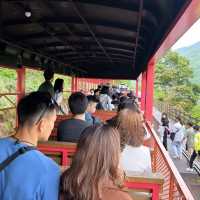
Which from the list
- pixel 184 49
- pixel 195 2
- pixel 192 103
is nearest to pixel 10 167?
pixel 195 2

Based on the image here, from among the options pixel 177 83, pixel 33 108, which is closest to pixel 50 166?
pixel 33 108

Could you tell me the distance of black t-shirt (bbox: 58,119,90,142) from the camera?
437cm

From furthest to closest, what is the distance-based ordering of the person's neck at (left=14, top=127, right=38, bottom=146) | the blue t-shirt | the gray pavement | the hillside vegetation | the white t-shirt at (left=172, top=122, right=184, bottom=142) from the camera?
the hillside vegetation
the white t-shirt at (left=172, top=122, right=184, bottom=142)
the gray pavement
the person's neck at (left=14, top=127, right=38, bottom=146)
the blue t-shirt

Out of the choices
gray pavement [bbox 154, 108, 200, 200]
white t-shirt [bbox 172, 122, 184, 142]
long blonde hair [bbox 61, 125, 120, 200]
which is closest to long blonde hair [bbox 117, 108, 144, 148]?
long blonde hair [bbox 61, 125, 120, 200]

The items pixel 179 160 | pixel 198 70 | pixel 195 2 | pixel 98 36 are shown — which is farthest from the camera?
pixel 198 70

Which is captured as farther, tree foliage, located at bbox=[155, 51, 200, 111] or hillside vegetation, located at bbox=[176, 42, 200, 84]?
hillside vegetation, located at bbox=[176, 42, 200, 84]

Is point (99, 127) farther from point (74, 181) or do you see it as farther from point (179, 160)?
point (179, 160)

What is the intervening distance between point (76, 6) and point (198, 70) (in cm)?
12214

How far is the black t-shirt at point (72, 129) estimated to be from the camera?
14.3 ft

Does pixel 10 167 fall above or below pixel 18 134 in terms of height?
below

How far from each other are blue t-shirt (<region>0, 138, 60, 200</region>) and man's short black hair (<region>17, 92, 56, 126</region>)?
215 millimetres

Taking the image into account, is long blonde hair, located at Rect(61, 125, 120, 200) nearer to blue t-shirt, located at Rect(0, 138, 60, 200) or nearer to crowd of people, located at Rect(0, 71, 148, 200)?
crowd of people, located at Rect(0, 71, 148, 200)

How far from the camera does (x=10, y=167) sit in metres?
1.98

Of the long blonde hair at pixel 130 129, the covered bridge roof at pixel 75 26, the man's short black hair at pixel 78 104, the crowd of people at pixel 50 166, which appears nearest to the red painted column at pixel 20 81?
the covered bridge roof at pixel 75 26
